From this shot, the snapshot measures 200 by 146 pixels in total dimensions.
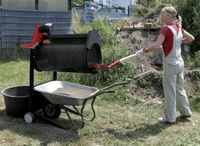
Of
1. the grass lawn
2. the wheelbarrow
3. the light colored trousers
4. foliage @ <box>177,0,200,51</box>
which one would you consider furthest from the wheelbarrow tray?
foliage @ <box>177,0,200,51</box>

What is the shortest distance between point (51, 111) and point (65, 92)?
0.35 metres

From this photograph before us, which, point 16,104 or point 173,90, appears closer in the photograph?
point 173,90

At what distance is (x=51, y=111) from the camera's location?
221 inches

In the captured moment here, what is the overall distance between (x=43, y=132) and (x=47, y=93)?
54 centimetres

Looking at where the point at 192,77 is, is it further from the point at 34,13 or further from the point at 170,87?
the point at 34,13

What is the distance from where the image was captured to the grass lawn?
4.87 meters

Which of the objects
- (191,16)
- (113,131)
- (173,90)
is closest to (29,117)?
(113,131)

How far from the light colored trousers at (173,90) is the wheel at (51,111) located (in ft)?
5.29

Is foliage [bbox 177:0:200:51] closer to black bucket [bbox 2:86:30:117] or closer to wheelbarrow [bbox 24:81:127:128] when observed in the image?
wheelbarrow [bbox 24:81:127:128]

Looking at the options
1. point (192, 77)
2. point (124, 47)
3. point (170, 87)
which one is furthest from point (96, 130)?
point (124, 47)

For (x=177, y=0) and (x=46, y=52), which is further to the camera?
(x=177, y=0)

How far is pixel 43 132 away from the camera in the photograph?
5113 mm

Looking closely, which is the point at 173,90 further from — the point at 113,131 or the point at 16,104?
the point at 16,104

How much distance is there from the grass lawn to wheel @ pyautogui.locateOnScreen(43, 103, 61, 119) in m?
0.10
